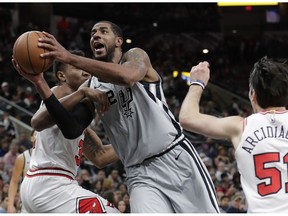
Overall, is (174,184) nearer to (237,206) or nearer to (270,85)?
(270,85)

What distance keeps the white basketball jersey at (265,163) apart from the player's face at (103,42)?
195cm

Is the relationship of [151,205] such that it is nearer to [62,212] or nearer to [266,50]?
[62,212]

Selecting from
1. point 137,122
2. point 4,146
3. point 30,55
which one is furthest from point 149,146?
point 4,146

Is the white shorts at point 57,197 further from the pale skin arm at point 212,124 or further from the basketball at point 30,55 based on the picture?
the pale skin arm at point 212,124

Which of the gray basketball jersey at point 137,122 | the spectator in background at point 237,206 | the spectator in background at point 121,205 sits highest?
the gray basketball jersey at point 137,122

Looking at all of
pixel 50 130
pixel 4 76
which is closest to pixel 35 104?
pixel 4 76

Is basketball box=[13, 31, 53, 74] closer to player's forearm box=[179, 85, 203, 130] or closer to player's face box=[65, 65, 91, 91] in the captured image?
player's face box=[65, 65, 91, 91]

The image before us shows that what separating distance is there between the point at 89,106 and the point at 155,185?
0.83 meters

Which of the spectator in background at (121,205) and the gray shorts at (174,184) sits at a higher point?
the gray shorts at (174,184)

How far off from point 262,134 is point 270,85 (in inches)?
11.2

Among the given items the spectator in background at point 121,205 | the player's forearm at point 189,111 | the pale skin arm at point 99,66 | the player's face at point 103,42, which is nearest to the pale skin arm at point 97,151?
the player's face at point 103,42

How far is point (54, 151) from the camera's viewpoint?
494 centimetres

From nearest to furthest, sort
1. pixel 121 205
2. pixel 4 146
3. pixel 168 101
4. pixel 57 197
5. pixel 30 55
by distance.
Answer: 1. pixel 30 55
2. pixel 57 197
3. pixel 121 205
4. pixel 4 146
5. pixel 168 101

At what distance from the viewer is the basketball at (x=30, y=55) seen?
449 centimetres
